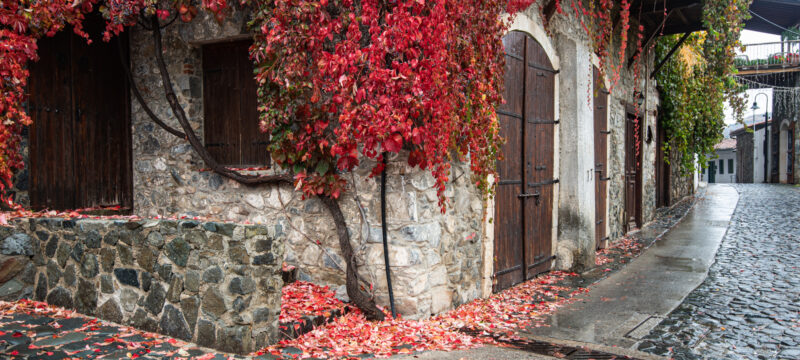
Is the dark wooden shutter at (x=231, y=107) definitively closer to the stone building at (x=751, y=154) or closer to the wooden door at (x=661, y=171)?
the wooden door at (x=661, y=171)

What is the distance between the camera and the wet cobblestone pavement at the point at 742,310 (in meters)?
3.77

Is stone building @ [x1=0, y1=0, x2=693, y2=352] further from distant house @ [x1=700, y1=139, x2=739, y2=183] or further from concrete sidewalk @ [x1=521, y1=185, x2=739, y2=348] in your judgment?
distant house @ [x1=700, y1=139, x2=739, y2=183]

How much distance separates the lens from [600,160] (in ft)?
26.0

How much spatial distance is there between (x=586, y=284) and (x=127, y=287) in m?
4.54

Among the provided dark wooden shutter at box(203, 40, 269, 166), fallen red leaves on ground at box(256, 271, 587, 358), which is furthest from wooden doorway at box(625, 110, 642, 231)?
dark wooden shutter at box(203, 40, 269, 166)

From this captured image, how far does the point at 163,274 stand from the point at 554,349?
9.29 feet

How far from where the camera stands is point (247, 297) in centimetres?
346

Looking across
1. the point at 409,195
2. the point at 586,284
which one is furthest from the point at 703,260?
the point at 409,195

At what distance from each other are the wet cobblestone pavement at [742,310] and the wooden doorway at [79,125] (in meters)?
5.47

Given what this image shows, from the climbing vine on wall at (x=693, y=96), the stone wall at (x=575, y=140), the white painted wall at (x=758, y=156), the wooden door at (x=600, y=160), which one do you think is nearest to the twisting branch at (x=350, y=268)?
the stone wall at (x=575, y=140)

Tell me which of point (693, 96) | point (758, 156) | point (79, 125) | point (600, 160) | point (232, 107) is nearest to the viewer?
Result: point (232, 107)

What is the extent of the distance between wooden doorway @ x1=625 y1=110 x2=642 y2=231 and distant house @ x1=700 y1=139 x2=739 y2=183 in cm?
3098

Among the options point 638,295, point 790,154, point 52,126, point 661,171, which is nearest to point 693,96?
point 661,171

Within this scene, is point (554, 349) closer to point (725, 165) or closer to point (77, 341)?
point (77, 341)
